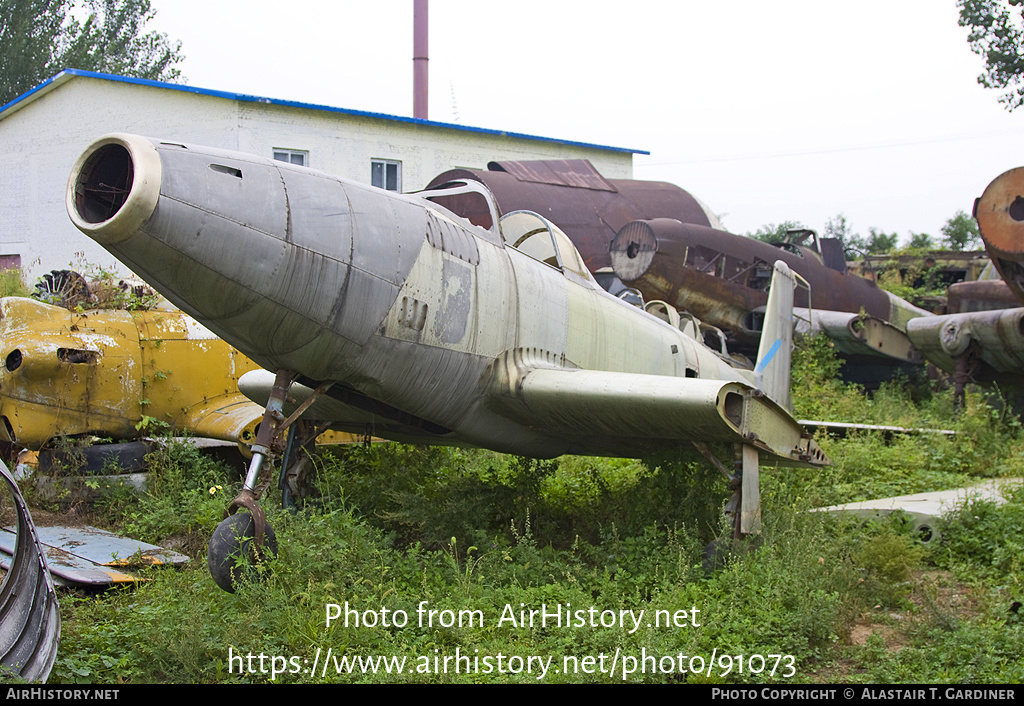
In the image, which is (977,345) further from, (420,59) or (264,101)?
(420,59)

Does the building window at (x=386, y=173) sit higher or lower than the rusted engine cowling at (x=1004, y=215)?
higher

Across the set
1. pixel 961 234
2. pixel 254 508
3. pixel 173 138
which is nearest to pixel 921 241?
pixel 961 234

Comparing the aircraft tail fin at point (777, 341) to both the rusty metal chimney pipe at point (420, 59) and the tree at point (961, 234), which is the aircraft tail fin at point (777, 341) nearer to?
the rusty metal chimney pipe at point (420, 59)

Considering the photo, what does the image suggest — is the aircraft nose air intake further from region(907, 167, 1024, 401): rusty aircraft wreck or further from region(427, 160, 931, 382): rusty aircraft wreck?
region(907, 167, 1024, 401): rusty aircraft wreck

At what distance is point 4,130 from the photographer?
71.8ft

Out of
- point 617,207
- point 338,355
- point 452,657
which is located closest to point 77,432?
point 338,355

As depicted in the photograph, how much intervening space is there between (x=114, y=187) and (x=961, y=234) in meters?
36.3

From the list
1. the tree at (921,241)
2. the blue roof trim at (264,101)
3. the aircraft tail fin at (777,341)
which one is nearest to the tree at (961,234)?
the tree at (921,241)

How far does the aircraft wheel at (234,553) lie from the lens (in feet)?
16.8

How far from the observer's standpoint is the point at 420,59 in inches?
1030

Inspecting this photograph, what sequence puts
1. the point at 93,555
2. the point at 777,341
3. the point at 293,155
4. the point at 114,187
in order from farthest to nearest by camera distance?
the point at 293,155 < the point at 777,341 < the point at 93,555 < the point at 114,187

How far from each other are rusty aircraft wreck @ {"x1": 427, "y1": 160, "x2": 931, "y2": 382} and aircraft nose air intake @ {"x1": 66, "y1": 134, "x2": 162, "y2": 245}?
8.73 meters

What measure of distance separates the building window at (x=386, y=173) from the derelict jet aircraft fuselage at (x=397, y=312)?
13.3 metres
